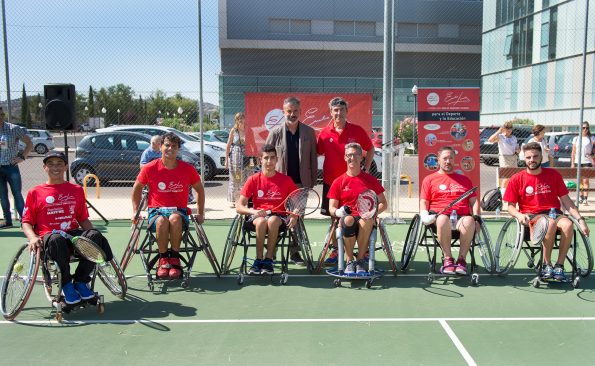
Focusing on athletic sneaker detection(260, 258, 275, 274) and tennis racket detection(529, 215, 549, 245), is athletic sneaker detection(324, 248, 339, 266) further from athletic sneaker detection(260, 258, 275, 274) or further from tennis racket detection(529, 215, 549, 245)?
tennis racket detection(529, 215, 549, 245)

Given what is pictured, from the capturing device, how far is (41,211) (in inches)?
184

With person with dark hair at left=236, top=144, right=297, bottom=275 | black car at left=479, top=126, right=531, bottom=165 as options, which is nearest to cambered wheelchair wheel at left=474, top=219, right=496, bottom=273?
person with dark hair at left=236, top=144, right=297, bottom=275

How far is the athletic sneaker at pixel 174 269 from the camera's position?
541 cm

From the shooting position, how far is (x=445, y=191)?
5562 millimetres

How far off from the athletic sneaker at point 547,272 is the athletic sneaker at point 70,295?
3.92 m

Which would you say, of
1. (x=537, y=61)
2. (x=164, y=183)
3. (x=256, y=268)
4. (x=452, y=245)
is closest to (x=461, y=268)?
(x=452, y=245)

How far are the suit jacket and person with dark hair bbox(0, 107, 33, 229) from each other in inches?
154

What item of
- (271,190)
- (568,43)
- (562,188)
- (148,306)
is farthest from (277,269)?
(568,43)

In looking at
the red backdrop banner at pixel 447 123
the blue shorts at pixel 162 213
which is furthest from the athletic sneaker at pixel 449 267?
the red backdrop banner at pixel 447 123

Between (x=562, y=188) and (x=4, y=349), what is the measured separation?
15.5 feet

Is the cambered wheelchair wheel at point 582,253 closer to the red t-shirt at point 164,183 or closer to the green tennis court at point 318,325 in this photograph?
the green tennis court at point 318,325

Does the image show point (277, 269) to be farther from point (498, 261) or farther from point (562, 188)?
point (562, 188)

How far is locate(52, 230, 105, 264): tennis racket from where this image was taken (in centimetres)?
435

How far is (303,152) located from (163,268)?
1761 mm
